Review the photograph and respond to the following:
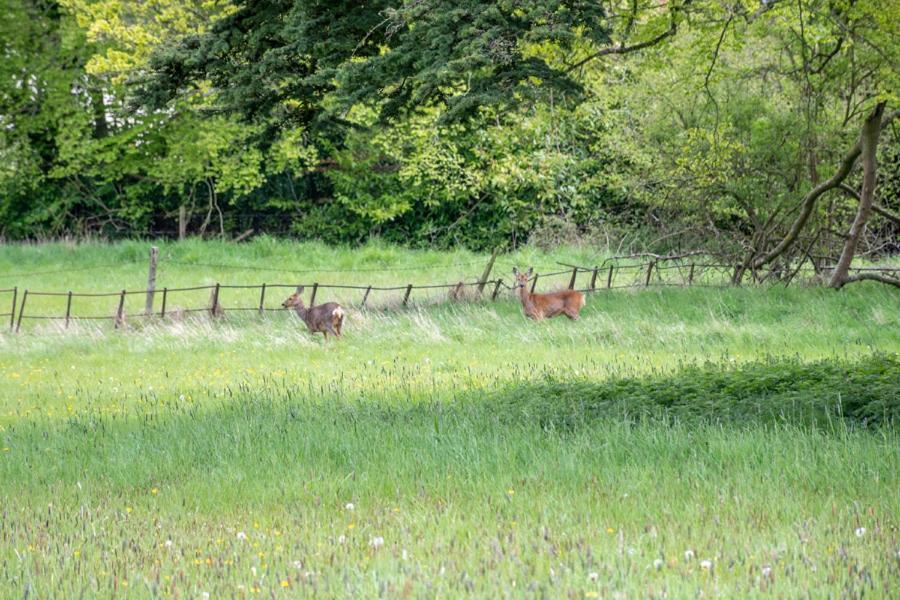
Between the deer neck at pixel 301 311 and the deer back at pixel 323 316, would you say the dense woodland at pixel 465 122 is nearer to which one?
the deer back at pixel 323 316

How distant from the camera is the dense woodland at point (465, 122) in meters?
11.9

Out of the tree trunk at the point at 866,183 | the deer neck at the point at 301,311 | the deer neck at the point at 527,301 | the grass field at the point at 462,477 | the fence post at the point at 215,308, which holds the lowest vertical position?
the fence post at the point at 215,308

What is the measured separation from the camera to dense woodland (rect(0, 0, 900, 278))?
11.9 metres

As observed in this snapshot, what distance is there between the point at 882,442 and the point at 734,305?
13.2 meters

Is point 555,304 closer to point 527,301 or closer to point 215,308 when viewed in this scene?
point 527,301

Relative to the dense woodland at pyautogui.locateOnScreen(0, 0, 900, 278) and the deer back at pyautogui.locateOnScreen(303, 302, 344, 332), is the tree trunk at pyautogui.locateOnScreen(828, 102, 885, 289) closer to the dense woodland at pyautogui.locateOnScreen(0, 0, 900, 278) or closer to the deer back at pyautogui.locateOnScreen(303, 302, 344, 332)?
the dense woodland at pyautogui.locateOnScreen(0, 0, 900, 278)

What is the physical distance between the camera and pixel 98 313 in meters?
28.0

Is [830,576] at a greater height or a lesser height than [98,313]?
greater

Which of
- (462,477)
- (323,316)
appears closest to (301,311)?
(323,316)

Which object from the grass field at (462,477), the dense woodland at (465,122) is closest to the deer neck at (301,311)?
the grass field at (462,477)

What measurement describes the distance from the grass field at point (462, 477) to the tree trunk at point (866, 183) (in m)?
2.90

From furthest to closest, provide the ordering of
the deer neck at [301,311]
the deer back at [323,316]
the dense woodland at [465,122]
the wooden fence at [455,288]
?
1. the wooden fence at [455,288]
2. the deer neck at [301,311]
3. the deer back at [323,316]
4. the dense woodland at [465,122]

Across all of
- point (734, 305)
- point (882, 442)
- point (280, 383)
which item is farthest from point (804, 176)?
point (882, 442)

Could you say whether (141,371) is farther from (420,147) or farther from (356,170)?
(356,170)
